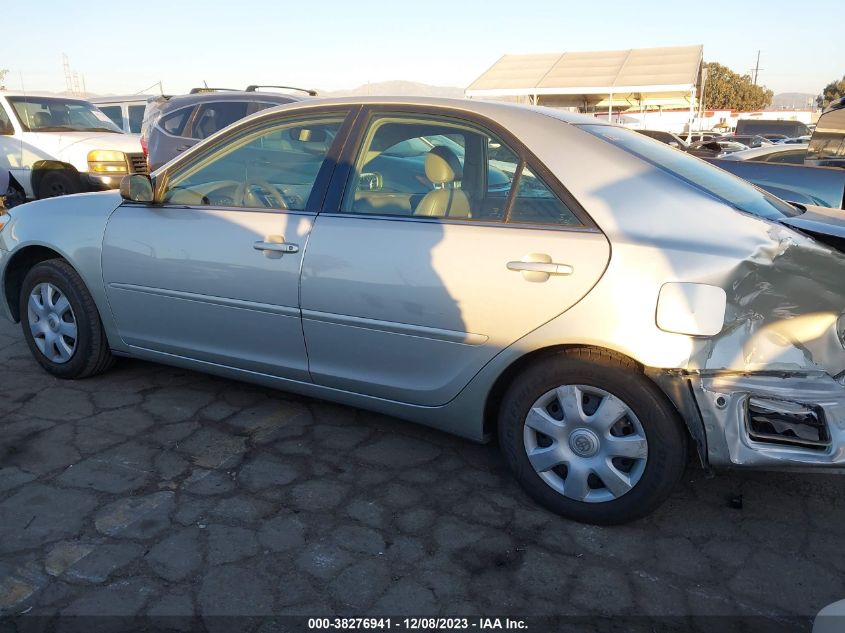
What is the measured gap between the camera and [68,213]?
3906mm

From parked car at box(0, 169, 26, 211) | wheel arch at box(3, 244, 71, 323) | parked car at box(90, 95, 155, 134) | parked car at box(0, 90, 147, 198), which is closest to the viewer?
wheel arch at box(3, 244, 71, 323)

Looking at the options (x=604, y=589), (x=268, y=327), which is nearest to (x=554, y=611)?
(x=604, y=589)

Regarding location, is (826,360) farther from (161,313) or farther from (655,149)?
(161,313)

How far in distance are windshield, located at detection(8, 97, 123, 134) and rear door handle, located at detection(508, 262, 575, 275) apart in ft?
29.2

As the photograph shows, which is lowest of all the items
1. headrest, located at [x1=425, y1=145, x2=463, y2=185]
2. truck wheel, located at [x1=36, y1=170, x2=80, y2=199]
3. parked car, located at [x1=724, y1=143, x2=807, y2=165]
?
truck wheel, located at [x1=36, y1=170, x2=80, y2=199]

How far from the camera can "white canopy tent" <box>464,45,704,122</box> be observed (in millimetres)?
22297

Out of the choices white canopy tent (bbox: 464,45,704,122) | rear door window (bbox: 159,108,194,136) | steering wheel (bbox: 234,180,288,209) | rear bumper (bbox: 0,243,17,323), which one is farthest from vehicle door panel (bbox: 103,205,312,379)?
white canopy tent (bbox: 464,45,704,122)

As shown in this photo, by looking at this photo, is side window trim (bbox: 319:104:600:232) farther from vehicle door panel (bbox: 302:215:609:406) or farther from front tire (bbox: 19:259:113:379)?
front tire (bbox: 19:259:113:379)

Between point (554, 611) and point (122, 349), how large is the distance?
8.88ft

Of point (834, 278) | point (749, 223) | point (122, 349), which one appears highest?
point (749, 223)

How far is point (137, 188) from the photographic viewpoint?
3592mm

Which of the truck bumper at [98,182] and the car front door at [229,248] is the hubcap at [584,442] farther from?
the truck bumper at [98,182]

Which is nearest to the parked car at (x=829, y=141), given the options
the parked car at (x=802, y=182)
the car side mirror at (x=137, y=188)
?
the parked car at (x=802, y=182)

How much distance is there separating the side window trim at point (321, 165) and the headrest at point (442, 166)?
40cm
